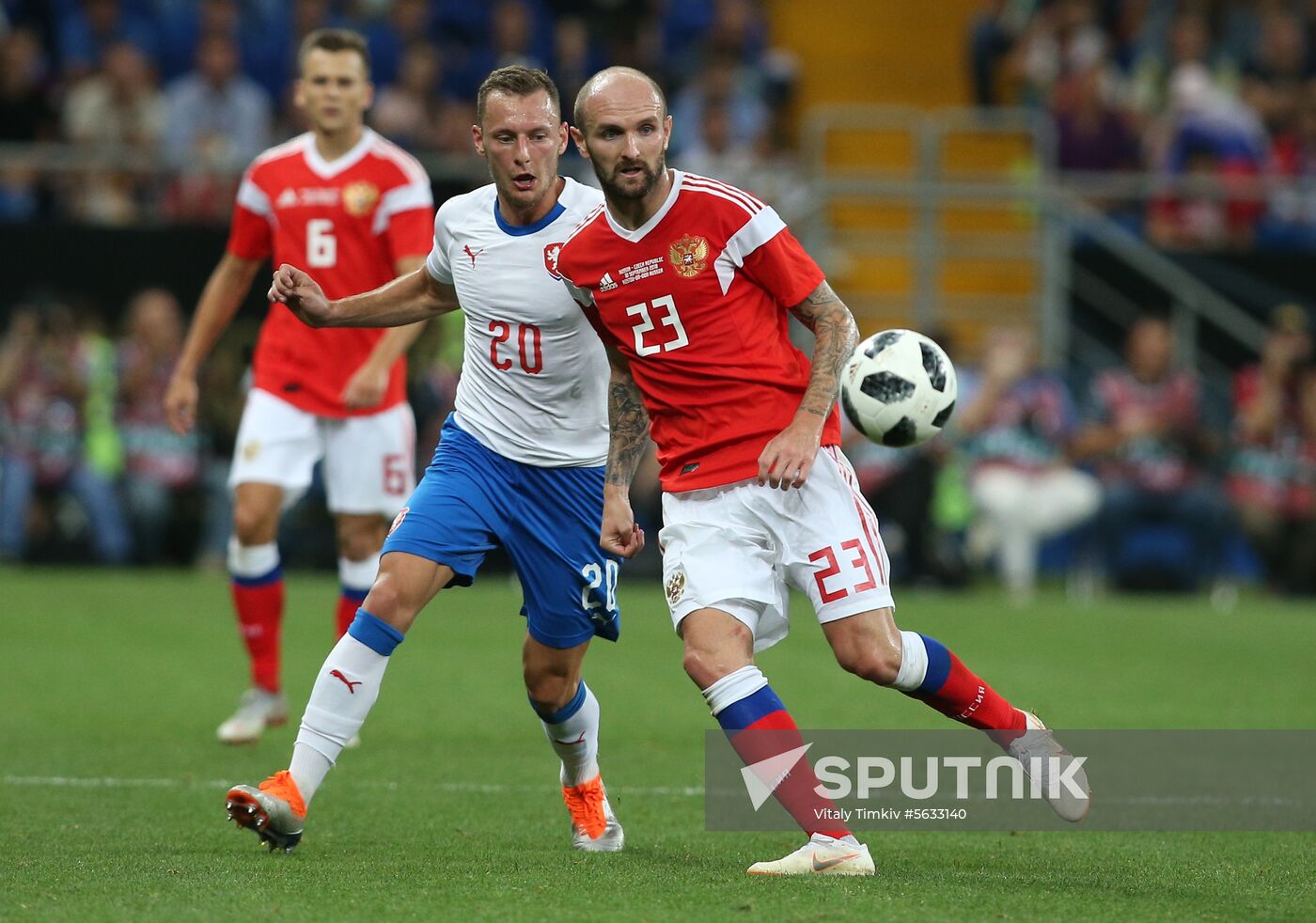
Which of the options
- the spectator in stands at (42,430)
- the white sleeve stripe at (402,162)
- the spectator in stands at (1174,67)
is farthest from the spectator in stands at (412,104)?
Answer: the white sleeve stripe at (402,162)

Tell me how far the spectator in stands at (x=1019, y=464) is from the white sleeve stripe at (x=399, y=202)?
8201 millimetres

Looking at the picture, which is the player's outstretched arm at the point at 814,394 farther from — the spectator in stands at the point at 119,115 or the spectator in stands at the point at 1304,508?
the spectator in stands at the point at 119,115

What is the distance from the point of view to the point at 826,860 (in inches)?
204

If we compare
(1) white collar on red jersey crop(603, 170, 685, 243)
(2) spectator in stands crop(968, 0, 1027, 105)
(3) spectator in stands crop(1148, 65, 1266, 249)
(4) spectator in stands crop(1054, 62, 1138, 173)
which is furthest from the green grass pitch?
(2) spectator in stands crop(968, 0, 1027, 105)

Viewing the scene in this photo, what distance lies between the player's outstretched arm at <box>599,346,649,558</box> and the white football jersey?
265 mm

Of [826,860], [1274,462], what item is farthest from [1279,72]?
[826,860]

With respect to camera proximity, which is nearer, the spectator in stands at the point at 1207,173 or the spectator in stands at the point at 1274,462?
the spectator in stands at the point at 1274,462

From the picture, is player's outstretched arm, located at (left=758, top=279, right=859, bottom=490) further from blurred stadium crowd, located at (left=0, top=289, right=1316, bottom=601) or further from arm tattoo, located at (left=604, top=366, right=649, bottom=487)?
blurred stadium crowd, located at (left=0, top=289, right=1316, bottom=601)

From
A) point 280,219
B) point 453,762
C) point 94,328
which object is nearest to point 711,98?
point 94,328

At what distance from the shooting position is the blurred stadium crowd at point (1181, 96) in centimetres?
1838

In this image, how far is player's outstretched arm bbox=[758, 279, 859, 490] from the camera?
17.3ft

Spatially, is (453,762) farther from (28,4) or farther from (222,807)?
(28,4)

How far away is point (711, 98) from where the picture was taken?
17.9 m

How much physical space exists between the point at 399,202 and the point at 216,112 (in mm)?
9443
